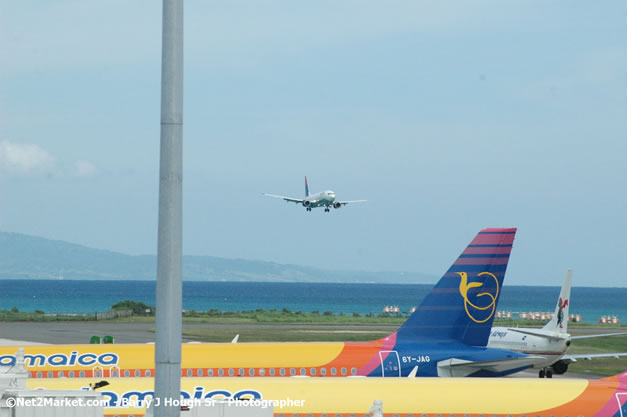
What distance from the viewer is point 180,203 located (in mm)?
9766

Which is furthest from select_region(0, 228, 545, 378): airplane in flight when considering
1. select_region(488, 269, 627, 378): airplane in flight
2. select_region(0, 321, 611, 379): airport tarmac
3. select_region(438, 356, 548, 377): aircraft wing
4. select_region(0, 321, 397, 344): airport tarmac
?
select_region(0, 321, 397, 344): airport tarmac

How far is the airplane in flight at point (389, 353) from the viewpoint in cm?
2469

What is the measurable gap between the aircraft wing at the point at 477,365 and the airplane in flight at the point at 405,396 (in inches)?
266

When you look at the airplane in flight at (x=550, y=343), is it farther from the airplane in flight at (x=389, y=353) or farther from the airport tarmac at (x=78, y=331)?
the airport tarmac at (x=78, y=331)

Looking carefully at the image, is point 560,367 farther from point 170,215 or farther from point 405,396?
point 170,215

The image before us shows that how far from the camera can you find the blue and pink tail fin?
2723 centimetres

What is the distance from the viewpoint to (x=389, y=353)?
1013 inches

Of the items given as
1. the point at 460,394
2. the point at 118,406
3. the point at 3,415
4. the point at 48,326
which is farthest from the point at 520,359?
the point at 48,326

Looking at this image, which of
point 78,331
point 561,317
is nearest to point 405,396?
point 561,317

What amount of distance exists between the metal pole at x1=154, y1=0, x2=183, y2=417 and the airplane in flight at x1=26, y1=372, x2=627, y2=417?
8.41m

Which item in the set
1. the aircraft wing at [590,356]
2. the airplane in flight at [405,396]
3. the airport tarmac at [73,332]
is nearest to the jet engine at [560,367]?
the aircraft wing at [590,356]

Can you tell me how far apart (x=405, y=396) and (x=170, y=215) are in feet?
32.6

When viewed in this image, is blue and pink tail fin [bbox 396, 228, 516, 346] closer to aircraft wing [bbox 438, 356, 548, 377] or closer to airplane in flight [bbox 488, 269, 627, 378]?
aircraft wing [bbox 438, 356, 548, 377]

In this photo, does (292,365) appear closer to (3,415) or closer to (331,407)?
(331,407)
